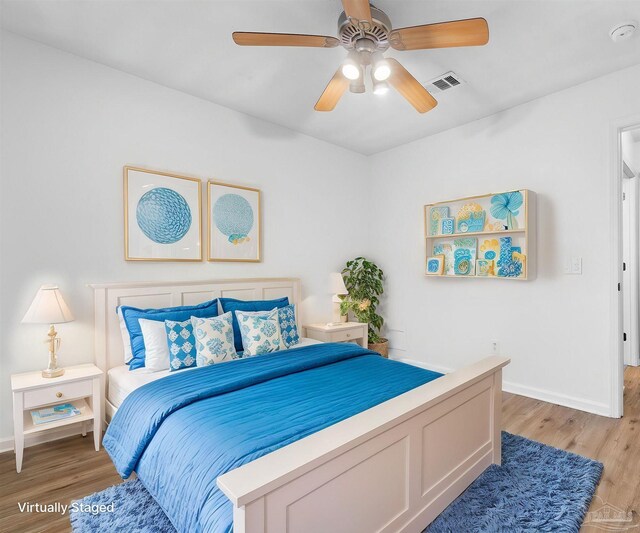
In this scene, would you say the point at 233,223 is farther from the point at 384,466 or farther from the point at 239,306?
the point at 384,466

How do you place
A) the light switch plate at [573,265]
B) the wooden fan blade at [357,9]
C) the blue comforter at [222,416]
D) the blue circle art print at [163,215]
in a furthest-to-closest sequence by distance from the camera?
the light switch plate at [573,265] < the blue circle art print at [163,215] < the wooden fan blade at [357,9] < the blue comforter at [222,416]

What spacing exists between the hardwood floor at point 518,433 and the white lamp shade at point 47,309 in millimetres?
883

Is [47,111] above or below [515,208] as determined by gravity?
above

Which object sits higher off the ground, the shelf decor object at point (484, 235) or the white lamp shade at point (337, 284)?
the shelf decor object at point (484, 235)

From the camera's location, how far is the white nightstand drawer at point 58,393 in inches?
85.9

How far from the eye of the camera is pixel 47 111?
98.6 inches

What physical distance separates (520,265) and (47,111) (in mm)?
3907

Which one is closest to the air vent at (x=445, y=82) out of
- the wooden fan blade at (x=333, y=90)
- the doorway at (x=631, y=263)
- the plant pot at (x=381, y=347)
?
the wooden fan blade at (x=333, y=90)

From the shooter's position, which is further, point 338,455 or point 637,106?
point 637,106

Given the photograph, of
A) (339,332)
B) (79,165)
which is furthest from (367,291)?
(79,165)

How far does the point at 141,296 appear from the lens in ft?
9.35

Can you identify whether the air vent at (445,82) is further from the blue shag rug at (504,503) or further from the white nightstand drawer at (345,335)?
the blue shag rug at (504,503)

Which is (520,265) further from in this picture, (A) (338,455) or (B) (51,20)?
(B) (51,20)

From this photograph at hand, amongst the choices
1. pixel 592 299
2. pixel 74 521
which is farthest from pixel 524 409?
pixel 74 521
